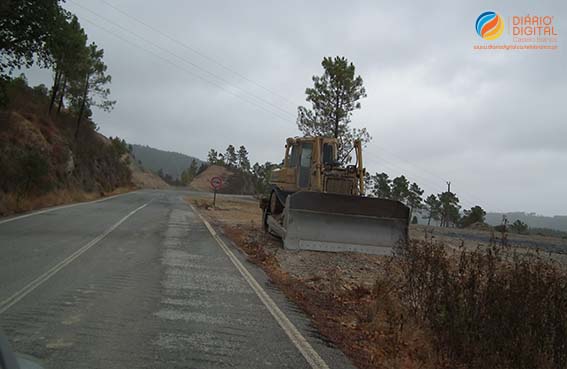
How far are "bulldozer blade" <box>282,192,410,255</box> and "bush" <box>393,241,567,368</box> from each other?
5.25 m

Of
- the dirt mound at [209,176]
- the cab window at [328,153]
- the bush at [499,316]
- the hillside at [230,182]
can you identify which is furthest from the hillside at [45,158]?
the dirt mound at [209,176]

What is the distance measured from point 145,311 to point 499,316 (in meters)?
4.48

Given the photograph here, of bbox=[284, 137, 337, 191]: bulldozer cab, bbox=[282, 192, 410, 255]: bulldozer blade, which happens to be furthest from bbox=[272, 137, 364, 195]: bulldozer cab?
bbox=[282, 192, 410, 255]: bulldozer blade

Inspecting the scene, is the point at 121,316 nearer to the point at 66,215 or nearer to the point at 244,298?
the point at 244,298

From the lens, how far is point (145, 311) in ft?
18.6

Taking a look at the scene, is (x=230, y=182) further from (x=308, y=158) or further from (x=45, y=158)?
(x=308, y=158)

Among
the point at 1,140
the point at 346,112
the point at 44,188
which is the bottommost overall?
the point at 44,188

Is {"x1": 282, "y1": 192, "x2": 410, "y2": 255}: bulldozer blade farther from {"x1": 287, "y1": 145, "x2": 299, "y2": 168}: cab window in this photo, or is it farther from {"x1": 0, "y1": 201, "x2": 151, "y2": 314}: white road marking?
{"x1": 0, "y1": 201, "x2": 151, "y2": 314}: white road marking

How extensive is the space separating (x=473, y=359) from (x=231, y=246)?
8607 mm

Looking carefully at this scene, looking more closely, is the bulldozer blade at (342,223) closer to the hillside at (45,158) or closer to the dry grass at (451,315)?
the dry grass at (451,315)

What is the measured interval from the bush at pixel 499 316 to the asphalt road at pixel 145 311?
1577 mm

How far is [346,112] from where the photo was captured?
25.4 metres

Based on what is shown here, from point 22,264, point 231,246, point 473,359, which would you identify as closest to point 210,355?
point 473,359

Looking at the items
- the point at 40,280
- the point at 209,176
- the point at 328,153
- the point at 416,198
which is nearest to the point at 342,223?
the point at 328,153
